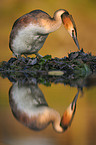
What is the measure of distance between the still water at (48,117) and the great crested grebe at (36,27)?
76.2 inches

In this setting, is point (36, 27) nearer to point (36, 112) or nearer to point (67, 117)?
point (36, 112)

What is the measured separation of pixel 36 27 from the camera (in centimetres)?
445

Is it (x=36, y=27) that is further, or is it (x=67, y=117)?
(x=36, y=27)

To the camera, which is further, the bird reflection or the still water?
the bird reflection

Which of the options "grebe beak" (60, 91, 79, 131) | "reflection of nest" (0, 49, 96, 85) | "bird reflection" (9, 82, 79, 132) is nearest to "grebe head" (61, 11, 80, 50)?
"reflection of nest" (0, 49, 96, 85)

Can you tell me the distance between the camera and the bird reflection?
5.09 ft

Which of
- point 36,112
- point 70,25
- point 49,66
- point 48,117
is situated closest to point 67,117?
point 48,117

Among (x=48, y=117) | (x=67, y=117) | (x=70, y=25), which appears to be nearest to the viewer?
(x=67, y=117)

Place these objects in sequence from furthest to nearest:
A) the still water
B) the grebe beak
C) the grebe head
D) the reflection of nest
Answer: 1. the grebe head
2. the reflection of nest
3. the grebe beak
4. the still water

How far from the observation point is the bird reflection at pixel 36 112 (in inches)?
61.1

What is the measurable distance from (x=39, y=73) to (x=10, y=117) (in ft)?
8.57

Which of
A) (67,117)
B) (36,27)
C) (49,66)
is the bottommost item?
(67,117)

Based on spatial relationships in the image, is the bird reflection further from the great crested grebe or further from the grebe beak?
the great crested grebe

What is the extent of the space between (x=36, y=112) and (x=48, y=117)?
119mm
